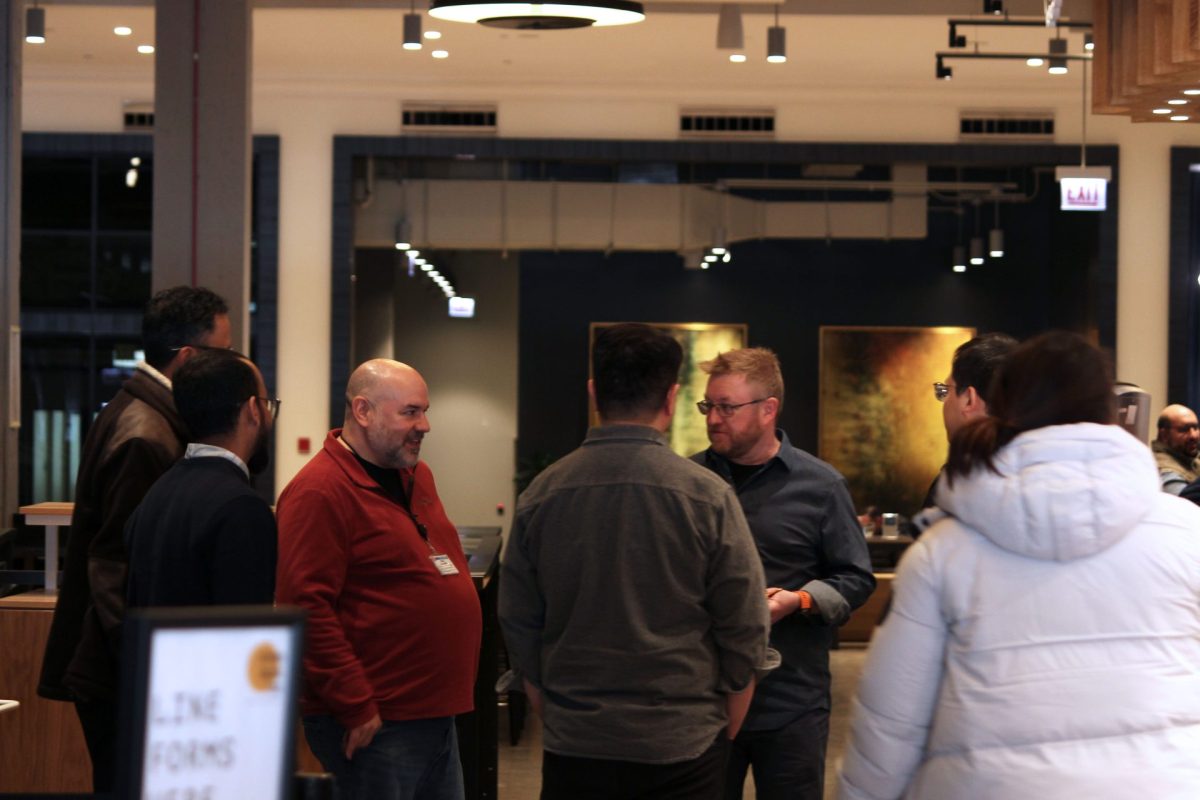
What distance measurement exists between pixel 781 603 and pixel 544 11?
192 cm

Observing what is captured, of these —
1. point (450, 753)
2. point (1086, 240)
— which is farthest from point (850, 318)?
point (450, 753)

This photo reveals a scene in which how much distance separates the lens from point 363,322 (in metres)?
13.8

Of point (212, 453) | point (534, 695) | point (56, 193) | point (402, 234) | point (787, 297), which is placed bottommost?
point (534, 695)

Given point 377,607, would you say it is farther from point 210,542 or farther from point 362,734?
point 210,542

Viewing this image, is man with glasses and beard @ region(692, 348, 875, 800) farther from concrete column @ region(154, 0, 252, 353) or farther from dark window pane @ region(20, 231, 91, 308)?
dark window pane @ region(20, 231, 91, 308)

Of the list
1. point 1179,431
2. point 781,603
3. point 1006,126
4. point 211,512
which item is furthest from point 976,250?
point 211,512

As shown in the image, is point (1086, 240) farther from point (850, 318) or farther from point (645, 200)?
point (645, 200)

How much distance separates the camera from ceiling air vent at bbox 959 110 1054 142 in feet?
41.4

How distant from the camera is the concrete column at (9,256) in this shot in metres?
6.38

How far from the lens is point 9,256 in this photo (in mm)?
6445

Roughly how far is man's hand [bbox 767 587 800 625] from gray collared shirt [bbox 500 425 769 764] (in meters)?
0.49

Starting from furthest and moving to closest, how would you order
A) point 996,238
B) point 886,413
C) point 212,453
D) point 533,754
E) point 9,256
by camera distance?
1. point 886,413
2. point 996,238
3. point 533,754
4. point 9,256
5. point 212,453

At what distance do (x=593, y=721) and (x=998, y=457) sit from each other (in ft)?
3.43

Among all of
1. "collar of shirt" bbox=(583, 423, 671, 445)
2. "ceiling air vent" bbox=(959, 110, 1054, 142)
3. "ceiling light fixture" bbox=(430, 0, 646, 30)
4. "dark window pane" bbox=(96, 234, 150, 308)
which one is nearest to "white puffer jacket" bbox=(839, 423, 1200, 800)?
"collar of shirt" bbox=(583, 423, 671, 445)
